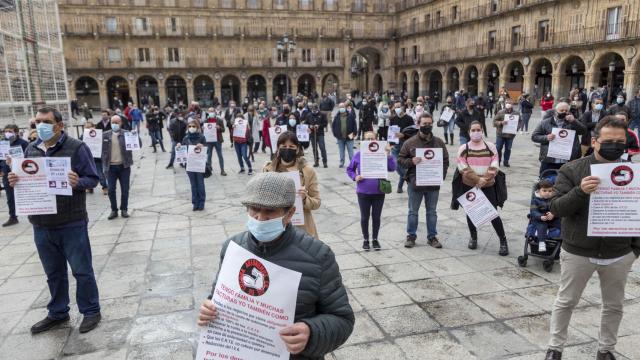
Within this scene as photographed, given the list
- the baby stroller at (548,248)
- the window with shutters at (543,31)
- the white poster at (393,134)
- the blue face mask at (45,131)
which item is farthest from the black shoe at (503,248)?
the window with shutters at (543,31)

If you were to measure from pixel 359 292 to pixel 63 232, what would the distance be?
2799 millimetres

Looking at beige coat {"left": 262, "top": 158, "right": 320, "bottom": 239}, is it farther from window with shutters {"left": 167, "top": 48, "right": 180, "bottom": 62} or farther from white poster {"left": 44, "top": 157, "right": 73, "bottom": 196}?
window with shutters {"left": 167, "top": 48, "right": 180, "bottom": 62}

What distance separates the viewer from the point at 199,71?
39750 millimetres

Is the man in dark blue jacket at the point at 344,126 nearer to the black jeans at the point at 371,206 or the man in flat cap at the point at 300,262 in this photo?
the black jeans at the point at 371,206

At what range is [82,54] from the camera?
37.1m

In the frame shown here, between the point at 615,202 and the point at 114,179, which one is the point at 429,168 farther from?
the point at 114,179

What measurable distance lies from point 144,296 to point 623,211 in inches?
168

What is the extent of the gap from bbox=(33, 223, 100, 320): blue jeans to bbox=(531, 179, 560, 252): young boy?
462 centimetres

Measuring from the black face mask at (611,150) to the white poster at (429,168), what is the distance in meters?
2.65

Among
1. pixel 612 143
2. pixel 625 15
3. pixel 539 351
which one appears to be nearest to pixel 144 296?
pixel 539 351

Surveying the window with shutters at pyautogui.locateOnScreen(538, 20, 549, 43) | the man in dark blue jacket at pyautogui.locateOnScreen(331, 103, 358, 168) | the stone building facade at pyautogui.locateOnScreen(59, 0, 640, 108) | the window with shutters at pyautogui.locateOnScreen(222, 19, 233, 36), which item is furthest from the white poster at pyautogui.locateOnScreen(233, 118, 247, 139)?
the window with shutters at pyautogui.locateOnScreen(222, 19, 233, 36)

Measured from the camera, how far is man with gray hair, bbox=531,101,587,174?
6.36 meters

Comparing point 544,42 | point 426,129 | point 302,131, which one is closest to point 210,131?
point 302,131

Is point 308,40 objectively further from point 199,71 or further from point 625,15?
point 625,15
